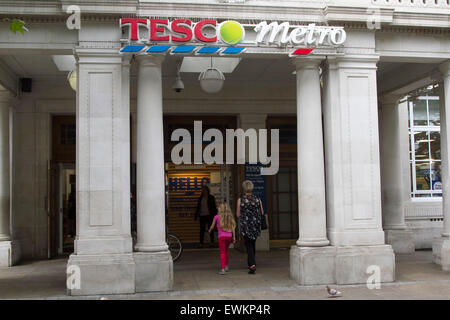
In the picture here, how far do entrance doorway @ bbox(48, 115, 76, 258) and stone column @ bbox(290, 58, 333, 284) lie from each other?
7139 millimetres

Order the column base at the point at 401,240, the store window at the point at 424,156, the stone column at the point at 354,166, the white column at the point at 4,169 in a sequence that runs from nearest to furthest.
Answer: the stone column at the point at 354,166 < the white column at the point at 4,169 < the column base at the point at 401,240 < the store window at the point at 424,156

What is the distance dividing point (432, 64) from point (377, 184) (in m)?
3.63

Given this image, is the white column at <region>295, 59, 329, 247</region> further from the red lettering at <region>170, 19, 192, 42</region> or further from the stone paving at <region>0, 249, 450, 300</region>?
the red lettering at <region>170, 19, 192, 42</region>

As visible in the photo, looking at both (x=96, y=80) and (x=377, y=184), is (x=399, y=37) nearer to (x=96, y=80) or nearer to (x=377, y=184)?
(x=377, y=184)

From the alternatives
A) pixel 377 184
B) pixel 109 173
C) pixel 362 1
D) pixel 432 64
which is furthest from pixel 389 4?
pixel 109 173

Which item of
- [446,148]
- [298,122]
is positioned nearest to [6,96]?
[298,122]

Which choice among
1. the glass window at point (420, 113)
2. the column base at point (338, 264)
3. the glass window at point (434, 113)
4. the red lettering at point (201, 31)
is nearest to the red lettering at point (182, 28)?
the red lettering at point (201, 31)

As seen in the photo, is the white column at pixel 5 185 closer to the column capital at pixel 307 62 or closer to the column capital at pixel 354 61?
the column capital at pixel 307 62

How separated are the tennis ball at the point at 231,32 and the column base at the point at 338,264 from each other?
4239mm

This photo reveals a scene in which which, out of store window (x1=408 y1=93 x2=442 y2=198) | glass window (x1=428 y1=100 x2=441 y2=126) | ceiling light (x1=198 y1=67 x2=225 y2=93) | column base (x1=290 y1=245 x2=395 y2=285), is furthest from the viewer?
glass window (x1=428 y1=100 x2=441 y2=126)

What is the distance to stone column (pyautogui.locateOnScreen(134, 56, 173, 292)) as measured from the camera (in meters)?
8.94

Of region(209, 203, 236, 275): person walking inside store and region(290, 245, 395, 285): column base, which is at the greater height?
region(209, 203, 236, 275): person walking inside store

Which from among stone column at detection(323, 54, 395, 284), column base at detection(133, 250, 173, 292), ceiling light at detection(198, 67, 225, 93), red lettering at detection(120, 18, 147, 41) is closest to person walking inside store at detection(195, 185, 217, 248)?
ceiling light at detection(198, 67, 225, 93)

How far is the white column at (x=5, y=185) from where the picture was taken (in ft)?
39.9
